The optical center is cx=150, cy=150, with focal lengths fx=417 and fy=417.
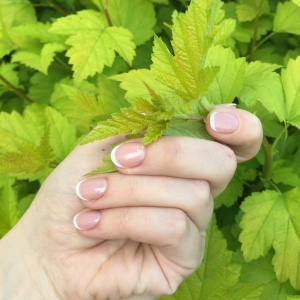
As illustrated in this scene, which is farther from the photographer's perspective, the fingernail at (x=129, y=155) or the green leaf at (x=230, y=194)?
the green leaf at (x=230, y=194)

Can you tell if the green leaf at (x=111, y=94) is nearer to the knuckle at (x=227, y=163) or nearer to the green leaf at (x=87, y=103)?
the green leaf at (x=87, y=103)

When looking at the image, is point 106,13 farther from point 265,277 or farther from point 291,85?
point 265,277

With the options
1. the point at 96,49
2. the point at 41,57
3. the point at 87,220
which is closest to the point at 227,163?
the point at 87,220

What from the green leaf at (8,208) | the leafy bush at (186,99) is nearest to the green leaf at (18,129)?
the leafy bush at (186,99)

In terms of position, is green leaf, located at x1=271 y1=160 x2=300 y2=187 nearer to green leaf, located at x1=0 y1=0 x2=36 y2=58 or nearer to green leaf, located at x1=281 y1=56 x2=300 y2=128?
green leaf, located at x1=281 y1=56 x2=300 y2=128

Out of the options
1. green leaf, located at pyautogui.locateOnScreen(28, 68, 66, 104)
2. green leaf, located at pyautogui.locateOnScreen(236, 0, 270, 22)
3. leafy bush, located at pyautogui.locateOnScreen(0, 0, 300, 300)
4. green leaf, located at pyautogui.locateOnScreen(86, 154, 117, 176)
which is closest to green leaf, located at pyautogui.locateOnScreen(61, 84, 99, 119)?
leafy bush, located at pyautogui.locateOnScreen(0, 0, 300, 300)

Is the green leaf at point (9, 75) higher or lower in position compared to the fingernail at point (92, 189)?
lower
